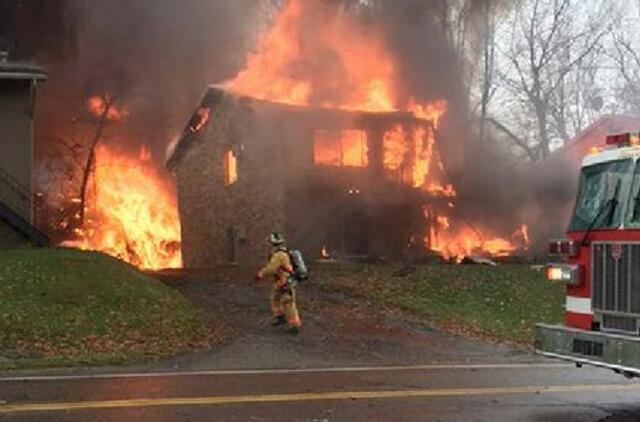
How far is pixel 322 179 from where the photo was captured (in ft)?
80.9

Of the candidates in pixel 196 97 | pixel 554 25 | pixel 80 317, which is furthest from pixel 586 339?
pixel 554 25

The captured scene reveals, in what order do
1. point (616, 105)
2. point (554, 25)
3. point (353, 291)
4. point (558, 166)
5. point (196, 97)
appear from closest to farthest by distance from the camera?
point (353, 291)
point (558, 166)
point (196, 97)
point (554, 25)
point (616, 105)

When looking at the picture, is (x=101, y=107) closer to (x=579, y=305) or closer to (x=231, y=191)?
(x=231, y=191)

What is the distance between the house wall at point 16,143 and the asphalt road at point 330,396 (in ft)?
42.3

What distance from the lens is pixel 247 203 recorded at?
25.6 m

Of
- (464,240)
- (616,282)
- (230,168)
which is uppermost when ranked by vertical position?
(230,168)

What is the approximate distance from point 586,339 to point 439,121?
2033cm

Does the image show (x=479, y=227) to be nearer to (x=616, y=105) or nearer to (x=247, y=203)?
(x=247, y=203)

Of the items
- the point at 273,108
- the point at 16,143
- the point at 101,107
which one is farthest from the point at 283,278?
the point at 101,107

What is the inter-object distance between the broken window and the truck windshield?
57.1ft

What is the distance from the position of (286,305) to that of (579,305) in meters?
5.64

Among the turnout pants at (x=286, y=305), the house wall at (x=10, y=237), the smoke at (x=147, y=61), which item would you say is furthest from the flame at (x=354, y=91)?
the turnout pants at (x=286, y=305)

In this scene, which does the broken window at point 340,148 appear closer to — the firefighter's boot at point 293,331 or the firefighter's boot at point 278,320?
the firefighter's boot at point 278,320

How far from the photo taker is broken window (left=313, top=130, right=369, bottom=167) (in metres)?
25.1
